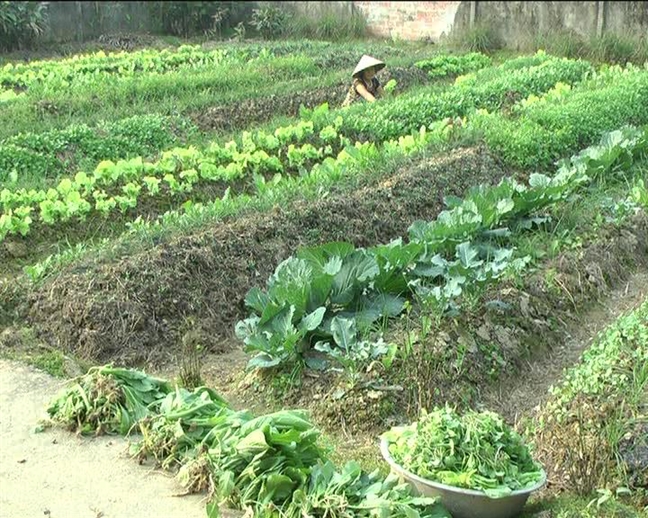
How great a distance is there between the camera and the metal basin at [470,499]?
4875 millimetres

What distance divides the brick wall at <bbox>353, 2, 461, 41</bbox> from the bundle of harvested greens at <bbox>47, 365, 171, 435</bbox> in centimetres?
A: 1565

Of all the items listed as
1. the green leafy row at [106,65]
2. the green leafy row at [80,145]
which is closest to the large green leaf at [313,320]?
the green leafy row at [80,145]

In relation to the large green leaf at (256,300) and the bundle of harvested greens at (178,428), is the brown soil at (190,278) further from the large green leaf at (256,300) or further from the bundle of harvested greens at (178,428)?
the bundle of harvested greens at (178,428)

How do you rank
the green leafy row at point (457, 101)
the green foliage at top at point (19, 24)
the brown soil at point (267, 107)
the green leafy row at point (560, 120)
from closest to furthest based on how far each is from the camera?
the green leafy row at point (560, 120) → the green leafy row at point (457, 101) → the brown soil at point (267, 107) → the green foliage at top at point (19, 24)

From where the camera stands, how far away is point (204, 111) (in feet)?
42.9

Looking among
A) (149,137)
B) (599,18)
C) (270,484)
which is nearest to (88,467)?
(270,484)

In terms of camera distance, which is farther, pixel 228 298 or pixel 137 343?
pixel 228 298

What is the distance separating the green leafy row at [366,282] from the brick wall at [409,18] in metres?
12.9

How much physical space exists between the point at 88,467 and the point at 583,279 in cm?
408

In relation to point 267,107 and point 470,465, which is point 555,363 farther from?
point 267,107

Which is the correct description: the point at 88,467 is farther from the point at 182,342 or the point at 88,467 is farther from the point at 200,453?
the point at 182,342


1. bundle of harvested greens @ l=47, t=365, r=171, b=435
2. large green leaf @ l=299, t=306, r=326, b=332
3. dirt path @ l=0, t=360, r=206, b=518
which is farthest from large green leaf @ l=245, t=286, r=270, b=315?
dirt path @ l=0, t=360, r=206, b=518

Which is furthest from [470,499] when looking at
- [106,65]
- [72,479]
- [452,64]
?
[452,64]

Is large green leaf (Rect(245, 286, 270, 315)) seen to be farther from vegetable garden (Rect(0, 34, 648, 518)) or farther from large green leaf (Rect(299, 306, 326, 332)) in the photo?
large green leaf (Rect(299, 306, 326, 332))
